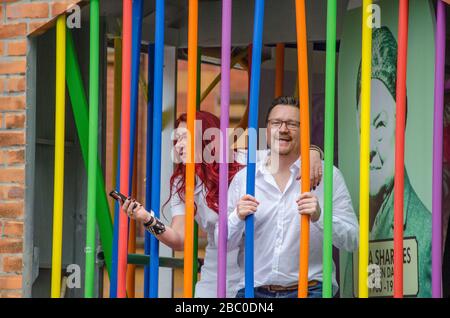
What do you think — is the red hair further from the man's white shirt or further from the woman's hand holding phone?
the woman's hand holding phone

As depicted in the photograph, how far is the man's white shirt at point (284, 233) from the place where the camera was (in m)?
5.46

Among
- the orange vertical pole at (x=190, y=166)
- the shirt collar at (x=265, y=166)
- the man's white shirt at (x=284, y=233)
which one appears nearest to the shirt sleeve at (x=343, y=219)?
the man's white shirt at (x=284, y=233)

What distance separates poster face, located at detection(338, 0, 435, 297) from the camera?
17.9 ft

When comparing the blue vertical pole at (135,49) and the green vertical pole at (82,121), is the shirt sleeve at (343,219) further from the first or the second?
the green vertical pole at (82,121)

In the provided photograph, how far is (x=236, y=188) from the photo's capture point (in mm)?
5645

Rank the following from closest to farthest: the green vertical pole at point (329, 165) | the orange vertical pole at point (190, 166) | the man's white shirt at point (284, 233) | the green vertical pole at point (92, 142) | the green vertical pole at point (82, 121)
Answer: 1. the green vertical pole at point (329, 165)
2. the orange vertical pole at point (190, 166)
3. the man's white shirt at point (284, 233)
4. the green vertical pole at point (92, 142)
5. the green vertical pole at point (82, 121)

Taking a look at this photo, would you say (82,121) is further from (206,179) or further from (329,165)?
(329,165)

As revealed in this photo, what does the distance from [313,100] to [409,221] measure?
8.77ft

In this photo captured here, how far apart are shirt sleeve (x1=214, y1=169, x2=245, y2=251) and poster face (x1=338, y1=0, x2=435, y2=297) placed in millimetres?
628

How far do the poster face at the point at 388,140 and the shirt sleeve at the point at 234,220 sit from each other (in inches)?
24.7

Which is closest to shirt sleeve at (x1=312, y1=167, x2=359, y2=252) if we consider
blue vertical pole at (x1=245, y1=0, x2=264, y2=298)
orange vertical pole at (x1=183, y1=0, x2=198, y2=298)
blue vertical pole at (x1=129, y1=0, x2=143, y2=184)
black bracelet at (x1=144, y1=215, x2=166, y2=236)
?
blue vertical pole at (x1=245, y1=0, x2=264, y2=298)

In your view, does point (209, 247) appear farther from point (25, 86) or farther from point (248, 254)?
point (25, 86)
